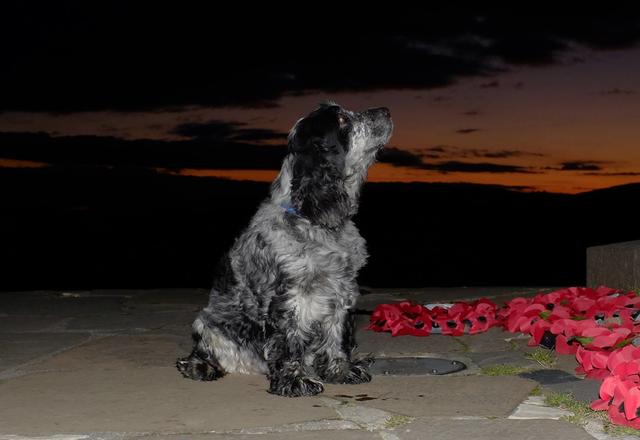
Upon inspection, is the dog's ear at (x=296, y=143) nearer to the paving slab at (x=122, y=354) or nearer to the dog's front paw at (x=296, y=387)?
the dog's front paw at (x=296, y=387)

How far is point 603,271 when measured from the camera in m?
8.25

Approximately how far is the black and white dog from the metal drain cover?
0.86 ft

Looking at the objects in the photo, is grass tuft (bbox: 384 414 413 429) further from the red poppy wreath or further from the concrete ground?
the red poppy wreath

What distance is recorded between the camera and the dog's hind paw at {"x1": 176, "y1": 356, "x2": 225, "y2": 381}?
518 centimetres

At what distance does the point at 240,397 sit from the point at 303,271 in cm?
78

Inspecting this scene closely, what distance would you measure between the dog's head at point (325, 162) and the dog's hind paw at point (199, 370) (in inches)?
44.2

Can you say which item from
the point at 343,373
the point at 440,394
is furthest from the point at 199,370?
the point at 440,394

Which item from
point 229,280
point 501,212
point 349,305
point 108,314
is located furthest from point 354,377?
point 501,212

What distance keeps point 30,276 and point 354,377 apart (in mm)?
18660

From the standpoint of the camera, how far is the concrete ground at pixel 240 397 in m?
4.06

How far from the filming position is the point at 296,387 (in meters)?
4.75

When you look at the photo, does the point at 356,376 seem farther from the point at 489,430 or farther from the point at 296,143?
the point at 296,143

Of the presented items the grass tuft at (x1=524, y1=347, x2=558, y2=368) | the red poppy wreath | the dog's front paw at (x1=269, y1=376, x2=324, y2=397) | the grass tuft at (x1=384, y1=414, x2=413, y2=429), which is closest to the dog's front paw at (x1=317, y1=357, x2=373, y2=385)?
the dog's front paw at (x1=269, y1=376, x2=324, y2=397)

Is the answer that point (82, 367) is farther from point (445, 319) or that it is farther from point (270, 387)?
point (445, 319)
